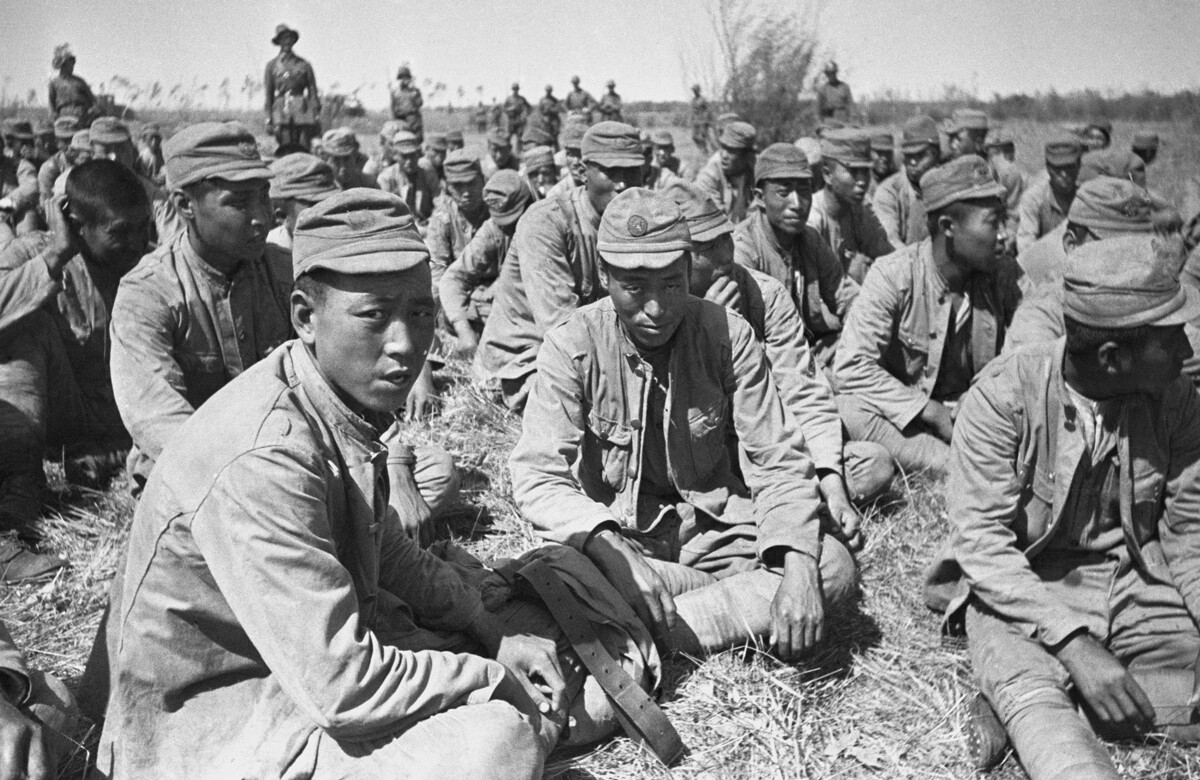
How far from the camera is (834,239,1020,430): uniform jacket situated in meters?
5.95

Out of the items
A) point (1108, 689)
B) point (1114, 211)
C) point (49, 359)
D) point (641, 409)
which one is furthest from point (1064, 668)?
point (49, 359)

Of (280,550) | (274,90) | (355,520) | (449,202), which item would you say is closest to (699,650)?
(355,520)

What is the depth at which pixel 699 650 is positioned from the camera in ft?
12.7

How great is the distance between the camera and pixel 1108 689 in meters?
3.28

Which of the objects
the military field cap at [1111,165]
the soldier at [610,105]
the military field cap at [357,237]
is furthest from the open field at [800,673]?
the soldier at [610,105]

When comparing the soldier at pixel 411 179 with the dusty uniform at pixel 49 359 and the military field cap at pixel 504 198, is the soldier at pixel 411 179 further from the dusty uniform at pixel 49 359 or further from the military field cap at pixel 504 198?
the dusty uniform at pixel 49 359

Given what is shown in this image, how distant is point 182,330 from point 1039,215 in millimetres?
8111

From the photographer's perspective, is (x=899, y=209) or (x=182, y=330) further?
(x=899, y=209)

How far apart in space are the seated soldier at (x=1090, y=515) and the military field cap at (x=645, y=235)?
123 cm

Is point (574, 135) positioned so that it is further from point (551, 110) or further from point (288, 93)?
point (551, 110)

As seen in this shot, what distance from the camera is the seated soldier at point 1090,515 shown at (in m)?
3.34

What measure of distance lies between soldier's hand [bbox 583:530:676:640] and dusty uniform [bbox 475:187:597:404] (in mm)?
2871

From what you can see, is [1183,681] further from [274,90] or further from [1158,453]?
[274,90]

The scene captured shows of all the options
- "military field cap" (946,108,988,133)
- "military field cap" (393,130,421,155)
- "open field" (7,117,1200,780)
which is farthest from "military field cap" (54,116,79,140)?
"military field cap" (946,108,988,133)
